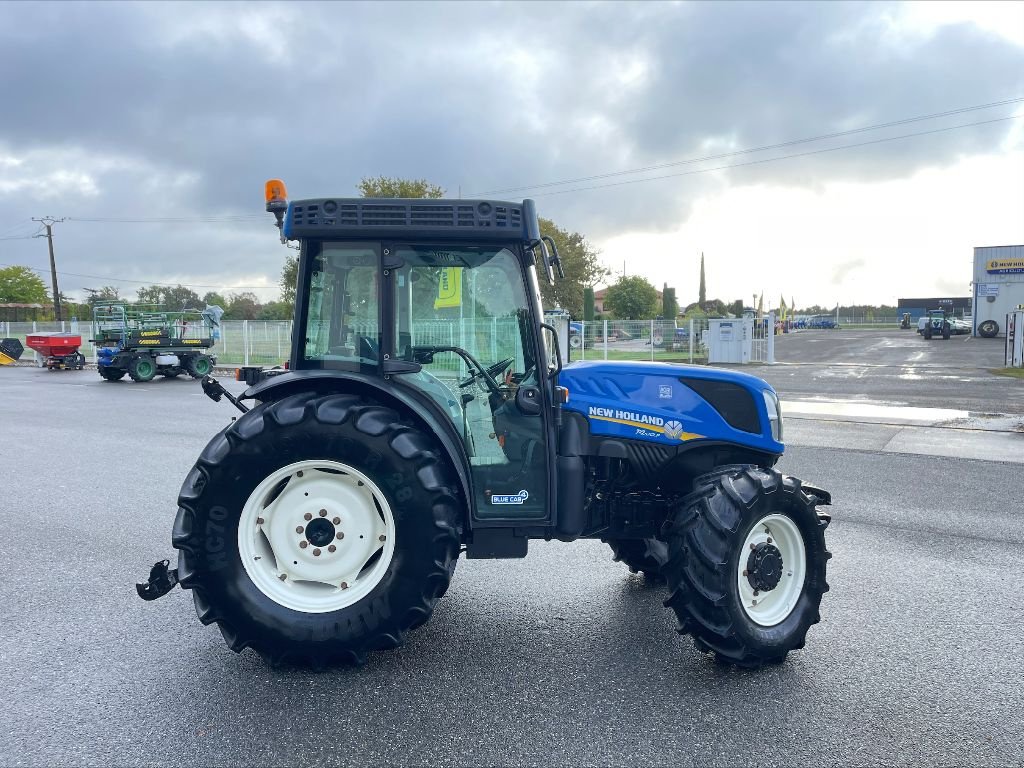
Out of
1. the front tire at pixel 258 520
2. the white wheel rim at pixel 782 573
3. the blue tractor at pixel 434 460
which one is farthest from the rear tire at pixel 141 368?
the white wheel rim at pixel 782 573

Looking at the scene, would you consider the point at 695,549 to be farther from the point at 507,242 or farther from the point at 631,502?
the point at 507,242

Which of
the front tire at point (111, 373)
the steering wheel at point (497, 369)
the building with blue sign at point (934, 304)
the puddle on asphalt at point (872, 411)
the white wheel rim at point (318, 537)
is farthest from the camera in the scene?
the building with blue sign at point (934, 304)

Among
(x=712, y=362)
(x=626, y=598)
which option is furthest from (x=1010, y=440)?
(x=712, y=362)

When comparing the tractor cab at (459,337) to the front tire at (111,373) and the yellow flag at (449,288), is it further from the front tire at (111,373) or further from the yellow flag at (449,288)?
the front tire at (111,373)

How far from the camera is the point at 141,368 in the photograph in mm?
23547

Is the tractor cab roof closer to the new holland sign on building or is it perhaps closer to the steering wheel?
the steering wheel

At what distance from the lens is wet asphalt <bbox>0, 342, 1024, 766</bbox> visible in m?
3.04

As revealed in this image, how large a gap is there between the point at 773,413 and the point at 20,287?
94577mm

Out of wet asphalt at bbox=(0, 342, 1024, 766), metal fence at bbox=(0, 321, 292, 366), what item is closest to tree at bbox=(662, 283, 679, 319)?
metal fence at bbox=(0, 321, 292, 366)

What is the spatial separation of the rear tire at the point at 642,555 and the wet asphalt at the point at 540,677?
0.49 feet

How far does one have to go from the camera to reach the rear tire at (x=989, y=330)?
4773 cm

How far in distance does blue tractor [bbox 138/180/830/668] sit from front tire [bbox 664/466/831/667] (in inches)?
0.4

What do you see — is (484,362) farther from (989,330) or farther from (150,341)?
(989,330)

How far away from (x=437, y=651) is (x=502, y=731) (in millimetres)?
826
